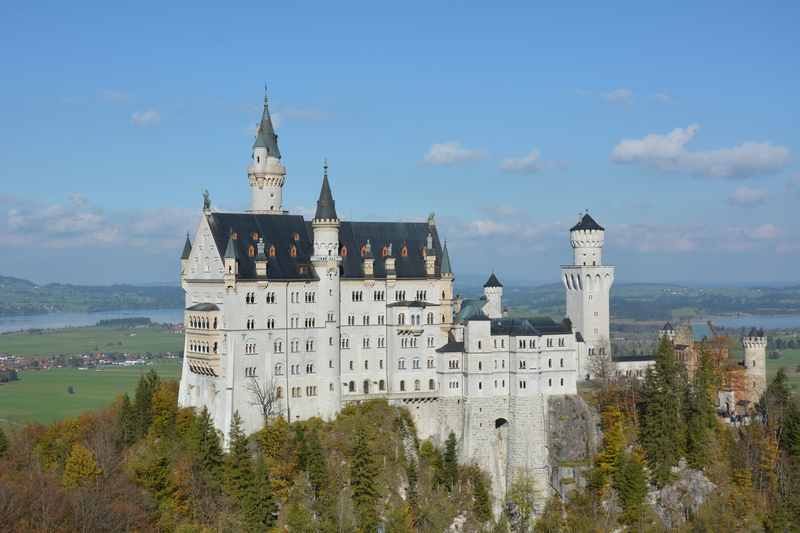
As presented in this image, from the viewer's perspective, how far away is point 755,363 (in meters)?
95.1

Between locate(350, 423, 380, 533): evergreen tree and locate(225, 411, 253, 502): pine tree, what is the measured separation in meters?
7.59

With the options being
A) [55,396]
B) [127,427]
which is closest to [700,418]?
[127,427]

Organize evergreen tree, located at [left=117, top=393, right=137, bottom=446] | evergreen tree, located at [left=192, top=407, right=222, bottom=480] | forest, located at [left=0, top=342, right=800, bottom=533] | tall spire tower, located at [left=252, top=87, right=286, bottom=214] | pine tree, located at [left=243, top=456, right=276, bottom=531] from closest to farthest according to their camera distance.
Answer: pine tree, located at [left=243, top=456, right=276, bottom=531], forest, located at [left=0, top=342, right=800, bottom=533], evergreen tree, located at [left=192, top=407, right=222, bottom=480], evergreen tree, located at [left=117, top=393, right=137, bottom=446], tall spire tower, located at [left=252, top=87, right=286, bottom=214]

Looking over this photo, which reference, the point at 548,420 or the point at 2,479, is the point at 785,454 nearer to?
the point at 548,420

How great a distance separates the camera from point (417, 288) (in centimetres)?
8938

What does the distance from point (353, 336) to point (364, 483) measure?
1371 centimetres

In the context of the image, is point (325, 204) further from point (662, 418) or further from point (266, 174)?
point (662, 418)

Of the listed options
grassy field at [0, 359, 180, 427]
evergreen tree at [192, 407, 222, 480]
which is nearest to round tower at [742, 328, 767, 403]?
evergreen tree at [192, 407, 222, 480]

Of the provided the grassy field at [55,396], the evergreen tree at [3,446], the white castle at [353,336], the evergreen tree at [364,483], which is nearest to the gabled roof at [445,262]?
the white castle at [353,336]

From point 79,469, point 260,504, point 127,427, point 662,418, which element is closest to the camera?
point 260,504

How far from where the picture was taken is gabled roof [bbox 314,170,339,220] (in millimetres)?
84625

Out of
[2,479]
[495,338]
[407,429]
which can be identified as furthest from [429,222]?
[2,479]

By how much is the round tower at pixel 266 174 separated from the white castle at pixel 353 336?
0.12 meters

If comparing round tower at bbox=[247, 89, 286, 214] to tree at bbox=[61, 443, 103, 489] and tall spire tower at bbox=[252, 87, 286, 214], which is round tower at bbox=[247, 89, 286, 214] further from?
tree at bbox=[61, 443, 103, 489]
